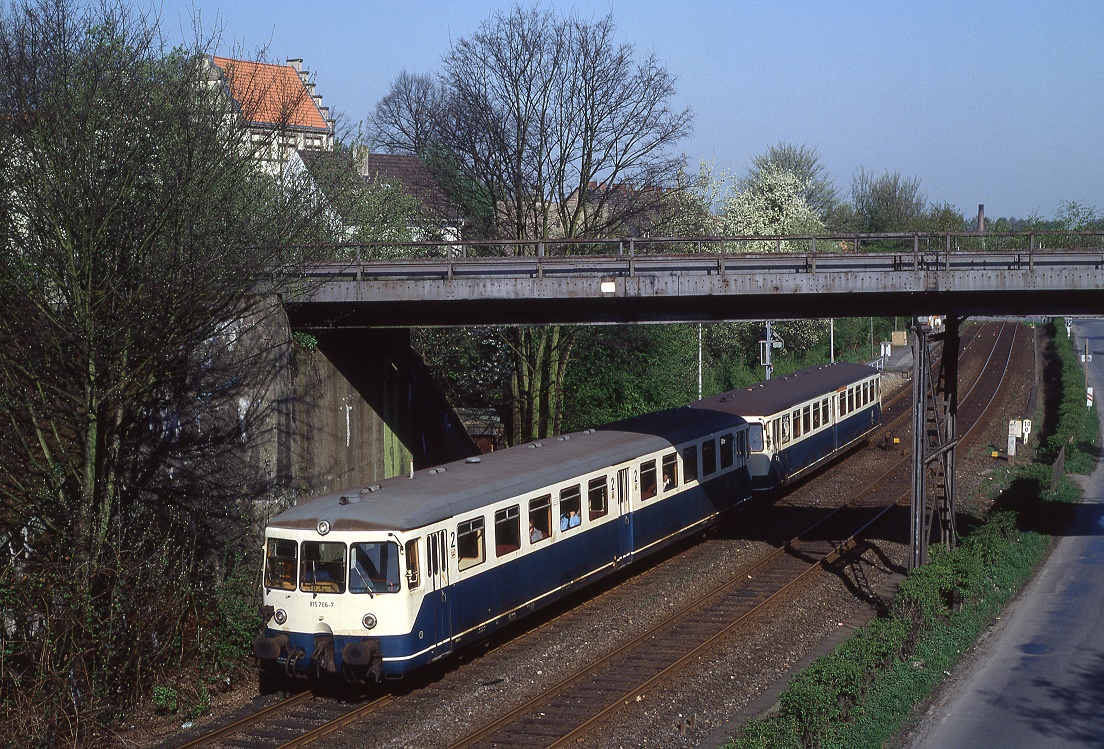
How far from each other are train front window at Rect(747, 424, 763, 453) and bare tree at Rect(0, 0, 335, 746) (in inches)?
476

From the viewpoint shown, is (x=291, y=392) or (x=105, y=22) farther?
(x=291, y=392)

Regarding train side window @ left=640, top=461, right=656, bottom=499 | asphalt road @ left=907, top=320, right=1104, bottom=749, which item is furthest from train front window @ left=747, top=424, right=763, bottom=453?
asphalt road @ left=907, top=320, right=1104, bottom=749

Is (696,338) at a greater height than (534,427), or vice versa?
(696,338)

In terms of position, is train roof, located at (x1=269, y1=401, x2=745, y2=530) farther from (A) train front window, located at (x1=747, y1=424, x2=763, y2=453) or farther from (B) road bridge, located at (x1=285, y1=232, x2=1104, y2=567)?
(A) train front window, located at (x1=747, y1=424, x2=763, y2=453)

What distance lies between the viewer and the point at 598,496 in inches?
655

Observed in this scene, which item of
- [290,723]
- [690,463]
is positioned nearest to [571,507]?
[690,463]

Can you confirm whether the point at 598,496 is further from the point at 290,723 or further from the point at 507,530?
the point at 290,723

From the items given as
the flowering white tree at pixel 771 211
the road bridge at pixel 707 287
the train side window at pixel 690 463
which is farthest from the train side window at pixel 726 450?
the flowering white tree at pixel 771 211

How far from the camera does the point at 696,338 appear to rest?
36719 mm

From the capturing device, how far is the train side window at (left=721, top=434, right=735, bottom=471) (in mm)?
21469

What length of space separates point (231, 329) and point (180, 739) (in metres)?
7.82

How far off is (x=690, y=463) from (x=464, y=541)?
24.8ft

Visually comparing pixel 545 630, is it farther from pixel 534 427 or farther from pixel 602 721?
pixel 534 427

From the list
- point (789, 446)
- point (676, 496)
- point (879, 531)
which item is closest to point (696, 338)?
point (789, 446)
